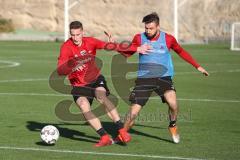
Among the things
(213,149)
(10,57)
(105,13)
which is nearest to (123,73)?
(10,57)

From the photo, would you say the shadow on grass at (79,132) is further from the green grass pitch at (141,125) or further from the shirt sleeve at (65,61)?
the shirt sleeve at (65,61)

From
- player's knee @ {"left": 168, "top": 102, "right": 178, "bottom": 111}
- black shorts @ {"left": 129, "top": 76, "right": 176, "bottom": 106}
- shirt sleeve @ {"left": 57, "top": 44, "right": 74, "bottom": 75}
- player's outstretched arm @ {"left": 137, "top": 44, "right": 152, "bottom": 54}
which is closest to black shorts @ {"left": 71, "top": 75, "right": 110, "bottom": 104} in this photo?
shirt sleeve @ {"left": 57, "top": 44, "right": 74, "bottom": 75}

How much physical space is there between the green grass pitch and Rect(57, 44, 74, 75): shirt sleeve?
1.22 metres

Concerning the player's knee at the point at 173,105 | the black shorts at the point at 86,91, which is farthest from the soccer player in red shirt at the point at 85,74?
the player's knee at the point at 173,105

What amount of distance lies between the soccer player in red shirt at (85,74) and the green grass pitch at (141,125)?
357 millimetres

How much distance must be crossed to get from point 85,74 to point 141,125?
279 cm

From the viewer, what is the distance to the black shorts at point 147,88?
43.4ft

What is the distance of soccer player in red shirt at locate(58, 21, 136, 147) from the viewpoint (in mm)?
13031

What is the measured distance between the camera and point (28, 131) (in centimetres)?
1461

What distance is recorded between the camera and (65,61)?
13.1 meters

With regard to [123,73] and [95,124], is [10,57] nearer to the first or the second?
[123,73]

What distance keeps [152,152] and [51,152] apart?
5.16 feet

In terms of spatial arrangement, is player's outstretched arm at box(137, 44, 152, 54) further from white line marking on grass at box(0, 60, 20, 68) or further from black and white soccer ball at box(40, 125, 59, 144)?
white line marking on grass at box(0, 60, 20, 68)

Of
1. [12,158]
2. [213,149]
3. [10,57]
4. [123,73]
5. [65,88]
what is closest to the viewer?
[12,158]
